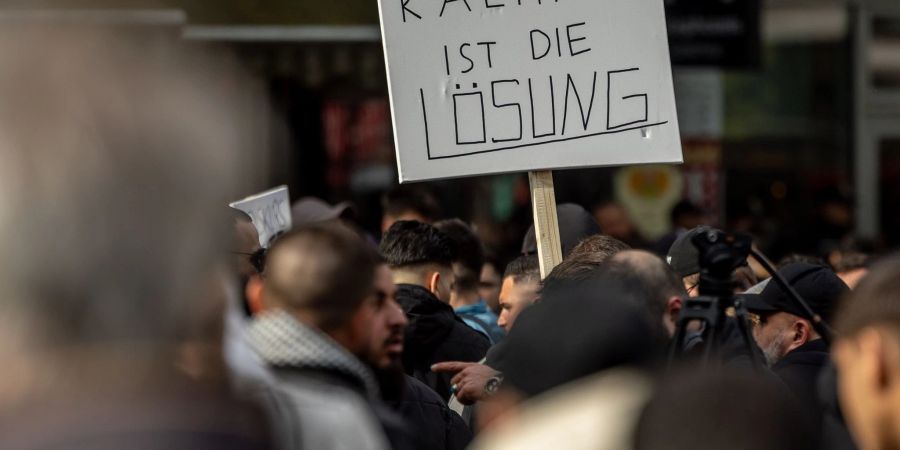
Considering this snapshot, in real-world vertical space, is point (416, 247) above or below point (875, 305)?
below

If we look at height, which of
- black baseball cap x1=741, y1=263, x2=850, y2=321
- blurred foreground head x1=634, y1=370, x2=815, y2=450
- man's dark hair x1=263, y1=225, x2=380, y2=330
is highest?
man's dark hair x1=263, y1=225, x2=380, y2=330

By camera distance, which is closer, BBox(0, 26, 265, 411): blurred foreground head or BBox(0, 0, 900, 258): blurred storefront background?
BBox(0, 26, 265, 411): blurred foreground head

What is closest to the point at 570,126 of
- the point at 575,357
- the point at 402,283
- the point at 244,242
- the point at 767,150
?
the point at 402,283

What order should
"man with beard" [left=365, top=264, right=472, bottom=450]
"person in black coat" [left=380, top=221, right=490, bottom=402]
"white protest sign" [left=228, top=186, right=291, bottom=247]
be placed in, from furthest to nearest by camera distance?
1. "white protest sign" [left=228, top=186, right=291, bottom=247]
2. "person in black coat" [left=380, top=221, right=490, bottom=402]
3. "man with beard" [left=365, top=264, right=472, bottom=450]

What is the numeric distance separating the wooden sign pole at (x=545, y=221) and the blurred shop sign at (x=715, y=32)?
5.48 m

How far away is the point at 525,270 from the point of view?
4957 millimetres

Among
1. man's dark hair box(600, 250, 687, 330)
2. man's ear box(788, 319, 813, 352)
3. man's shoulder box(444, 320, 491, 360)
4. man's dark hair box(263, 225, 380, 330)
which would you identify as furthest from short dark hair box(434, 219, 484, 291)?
man's dark hair box(263, 225, 380, 330)

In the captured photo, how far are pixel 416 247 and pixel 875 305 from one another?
2.98m

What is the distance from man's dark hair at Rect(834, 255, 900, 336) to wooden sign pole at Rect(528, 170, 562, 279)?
2190 millimetres

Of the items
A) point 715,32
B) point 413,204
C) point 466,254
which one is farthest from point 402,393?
point 715,32

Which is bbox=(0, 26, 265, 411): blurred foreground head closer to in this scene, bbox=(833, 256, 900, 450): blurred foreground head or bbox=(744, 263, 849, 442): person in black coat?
bbox=(833, 256, 900, 450): blurred foreground head

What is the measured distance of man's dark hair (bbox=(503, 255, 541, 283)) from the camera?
4852mm

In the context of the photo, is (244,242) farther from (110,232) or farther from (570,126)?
(110,232)

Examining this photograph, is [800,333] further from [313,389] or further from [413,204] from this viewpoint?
[413,204]
